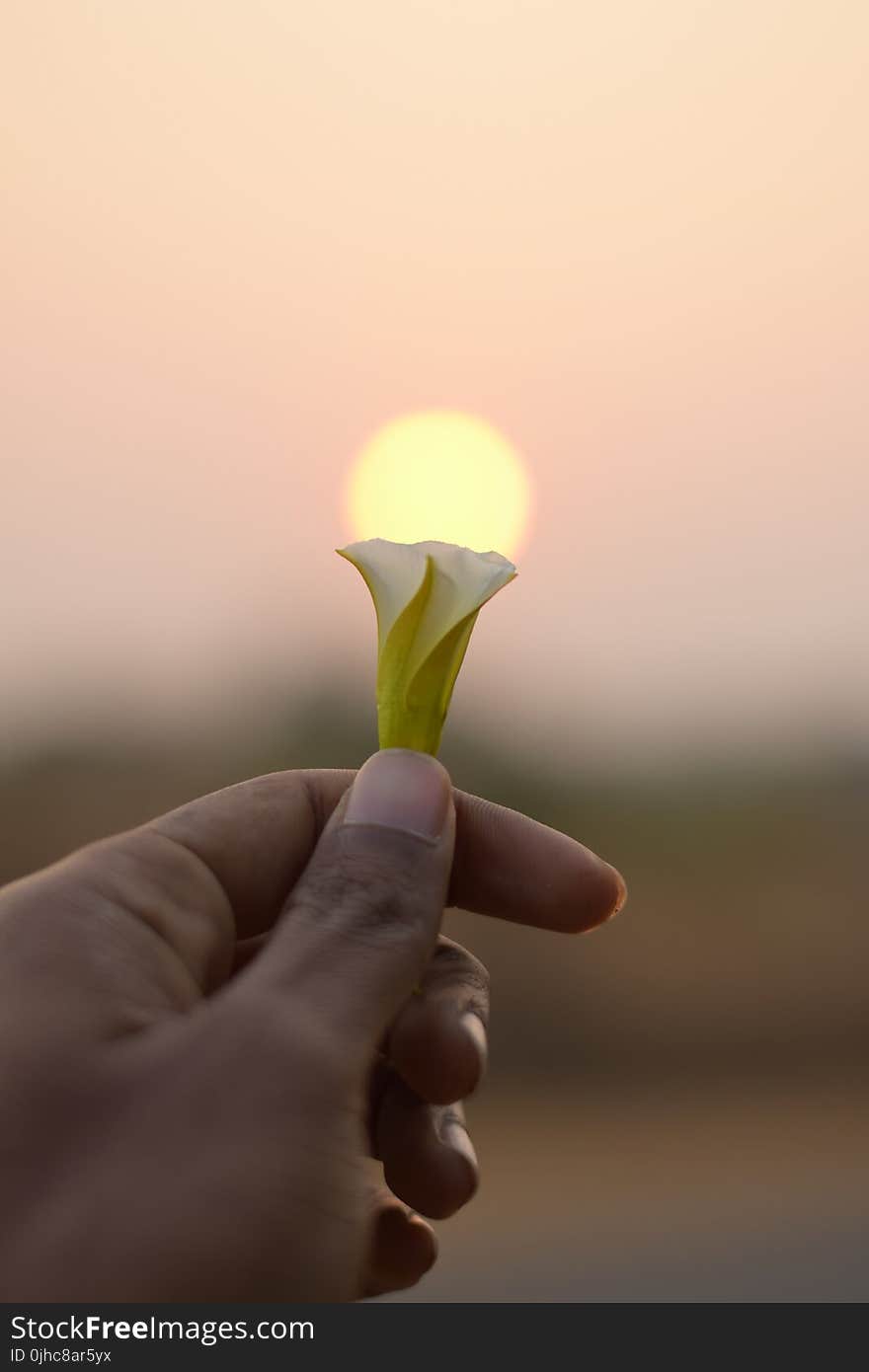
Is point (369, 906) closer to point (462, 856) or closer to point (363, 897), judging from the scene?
point (363, 897)

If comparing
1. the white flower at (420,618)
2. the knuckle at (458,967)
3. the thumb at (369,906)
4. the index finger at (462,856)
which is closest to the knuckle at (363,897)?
the thumb at (369,906)

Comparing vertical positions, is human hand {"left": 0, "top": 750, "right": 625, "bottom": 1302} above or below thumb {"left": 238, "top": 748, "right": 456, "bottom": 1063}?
below

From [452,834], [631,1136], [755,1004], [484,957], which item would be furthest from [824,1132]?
[452,834]

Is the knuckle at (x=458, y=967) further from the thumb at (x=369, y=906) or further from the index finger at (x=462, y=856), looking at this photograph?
the thumb at (x=369, y=906)

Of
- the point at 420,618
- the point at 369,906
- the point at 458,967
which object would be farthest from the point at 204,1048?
the point at 458,967

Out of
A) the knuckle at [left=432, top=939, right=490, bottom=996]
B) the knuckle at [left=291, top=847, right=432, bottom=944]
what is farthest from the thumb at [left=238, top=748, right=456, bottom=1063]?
the knuckle at [left=432, top=939, right=490, bottom=996]

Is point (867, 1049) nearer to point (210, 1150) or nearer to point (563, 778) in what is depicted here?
point (563, 778)

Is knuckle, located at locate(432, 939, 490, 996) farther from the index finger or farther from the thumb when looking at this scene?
the thumb
